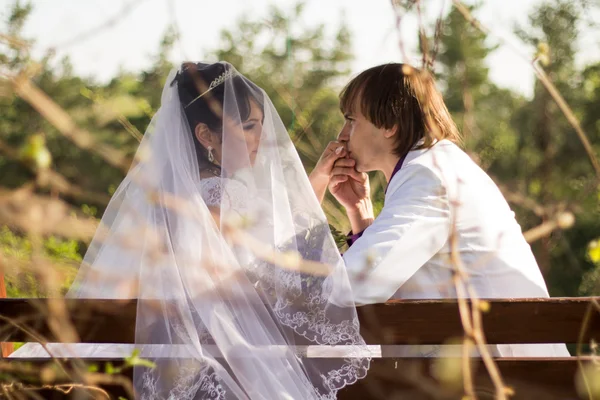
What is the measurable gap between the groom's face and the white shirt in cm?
21

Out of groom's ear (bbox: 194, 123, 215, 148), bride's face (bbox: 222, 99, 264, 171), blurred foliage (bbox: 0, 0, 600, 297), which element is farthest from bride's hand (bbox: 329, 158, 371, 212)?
blurred foliage (bbox: 0, 0, 600, 297)

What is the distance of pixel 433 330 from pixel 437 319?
4 cm

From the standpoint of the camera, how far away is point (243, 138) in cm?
338

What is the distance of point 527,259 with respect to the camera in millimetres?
3104

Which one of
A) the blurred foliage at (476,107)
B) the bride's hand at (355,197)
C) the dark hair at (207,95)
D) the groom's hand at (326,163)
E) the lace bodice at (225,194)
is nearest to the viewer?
the lace bodice at (225,194)

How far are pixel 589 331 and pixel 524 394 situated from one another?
27cm

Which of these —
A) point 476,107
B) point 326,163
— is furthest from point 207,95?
point 476,107

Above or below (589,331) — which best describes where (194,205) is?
above

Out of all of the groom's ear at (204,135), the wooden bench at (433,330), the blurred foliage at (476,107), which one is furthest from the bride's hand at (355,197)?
the wooden bench at (433,330)

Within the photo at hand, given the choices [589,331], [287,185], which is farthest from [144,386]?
[589,331]

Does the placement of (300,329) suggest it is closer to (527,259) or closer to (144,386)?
(144,386)

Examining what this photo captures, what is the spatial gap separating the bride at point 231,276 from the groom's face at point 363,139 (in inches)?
12.2

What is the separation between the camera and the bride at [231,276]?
103 inches

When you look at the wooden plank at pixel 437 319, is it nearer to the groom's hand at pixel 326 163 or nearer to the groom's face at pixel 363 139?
the groom's face at pixel 363 139
